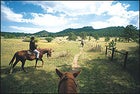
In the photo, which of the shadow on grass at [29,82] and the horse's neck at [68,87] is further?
the shadow on grass at [29,82]

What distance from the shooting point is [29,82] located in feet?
31.0

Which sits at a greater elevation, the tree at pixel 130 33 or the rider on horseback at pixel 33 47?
the tree at pixel 130 33

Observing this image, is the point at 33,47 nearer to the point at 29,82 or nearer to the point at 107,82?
the point at 29,82

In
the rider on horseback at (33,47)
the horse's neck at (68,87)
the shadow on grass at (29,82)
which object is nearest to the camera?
the horse's neck at (68,87)

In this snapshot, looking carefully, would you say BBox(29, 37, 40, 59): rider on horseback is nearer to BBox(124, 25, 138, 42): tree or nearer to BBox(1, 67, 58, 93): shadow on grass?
BBox(1, 67, 58, 93): shadow on grass

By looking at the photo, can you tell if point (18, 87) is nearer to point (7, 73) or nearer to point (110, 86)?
point (7, 73)

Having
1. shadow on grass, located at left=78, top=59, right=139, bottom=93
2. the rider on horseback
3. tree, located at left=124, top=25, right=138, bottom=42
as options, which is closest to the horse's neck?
shadow on grass, located at left=78, top=59, right=139, bottom=93

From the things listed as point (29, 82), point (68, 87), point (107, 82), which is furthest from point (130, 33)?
point (68, 87)

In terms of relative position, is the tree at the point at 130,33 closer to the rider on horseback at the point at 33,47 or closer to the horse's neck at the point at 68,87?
the rider on horseback at the point at 33,47

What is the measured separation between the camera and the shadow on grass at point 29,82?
8.31 m

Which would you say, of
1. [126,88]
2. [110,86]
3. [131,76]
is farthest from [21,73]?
[131,76]

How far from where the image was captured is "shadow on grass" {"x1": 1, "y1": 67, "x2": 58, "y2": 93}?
8312 millimetres

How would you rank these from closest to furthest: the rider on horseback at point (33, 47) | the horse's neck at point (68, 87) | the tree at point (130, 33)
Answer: the horse's neck at point (68, 87), the rider on horseback at point (33, 47), the tree at point (130, 33)

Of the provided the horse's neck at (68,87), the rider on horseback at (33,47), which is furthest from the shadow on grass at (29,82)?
the horse's neck at (68,87)
